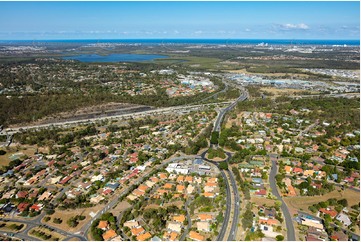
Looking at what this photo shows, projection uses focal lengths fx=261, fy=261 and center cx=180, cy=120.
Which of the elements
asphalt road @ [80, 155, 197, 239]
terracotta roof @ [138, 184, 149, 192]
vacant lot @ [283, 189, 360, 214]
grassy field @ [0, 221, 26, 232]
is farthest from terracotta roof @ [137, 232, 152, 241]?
vacant lot @ [283, 189, 360, 214]

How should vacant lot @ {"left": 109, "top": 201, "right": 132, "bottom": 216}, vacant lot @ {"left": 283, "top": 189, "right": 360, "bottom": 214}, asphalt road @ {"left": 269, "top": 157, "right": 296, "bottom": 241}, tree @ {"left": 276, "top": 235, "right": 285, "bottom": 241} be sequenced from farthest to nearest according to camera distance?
vacant lot @ {"left": 283, "top": 189, "right": 360, "bottom": 214}, vacant lot @ {"left": 109, "top": 201, "right": 132, "bottom": 216}, asphalt road @ {"left": 269, "top": 157, "right": 296, "bottom": 241}, tree @ {"left": 276, "top": 235, "right": 285, "bottom": 241}

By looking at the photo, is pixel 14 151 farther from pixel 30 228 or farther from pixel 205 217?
pixel 205 217

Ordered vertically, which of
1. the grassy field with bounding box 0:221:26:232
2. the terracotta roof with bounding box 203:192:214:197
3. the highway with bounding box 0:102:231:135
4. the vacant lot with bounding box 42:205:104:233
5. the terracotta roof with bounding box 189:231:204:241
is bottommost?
the grassy field with bounding box 0:221:26:232

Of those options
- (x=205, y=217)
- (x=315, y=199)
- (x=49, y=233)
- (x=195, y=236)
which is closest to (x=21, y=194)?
(x=49, y=233)

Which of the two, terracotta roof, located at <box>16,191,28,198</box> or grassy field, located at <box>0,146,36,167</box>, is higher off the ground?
grassy field, located at <box>0,146,36,167</box>

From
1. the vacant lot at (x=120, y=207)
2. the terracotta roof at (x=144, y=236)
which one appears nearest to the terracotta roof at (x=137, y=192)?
the vacant lot at (x=120, y=207)

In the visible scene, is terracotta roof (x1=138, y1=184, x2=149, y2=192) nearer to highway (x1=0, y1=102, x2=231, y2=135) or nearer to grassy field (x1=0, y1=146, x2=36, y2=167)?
grassy field (x1=0, y1=146, x2=36, y2=167)

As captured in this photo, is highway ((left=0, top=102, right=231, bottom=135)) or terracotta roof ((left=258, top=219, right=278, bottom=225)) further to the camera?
highway ((left=0, top=102, right=231, bottom=135))

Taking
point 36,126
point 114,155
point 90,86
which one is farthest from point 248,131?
point 90,86

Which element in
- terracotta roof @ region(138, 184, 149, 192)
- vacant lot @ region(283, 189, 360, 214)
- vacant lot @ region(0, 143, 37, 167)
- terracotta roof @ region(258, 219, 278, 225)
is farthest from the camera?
vacant lot @ region(0, 143, 37, 167)
